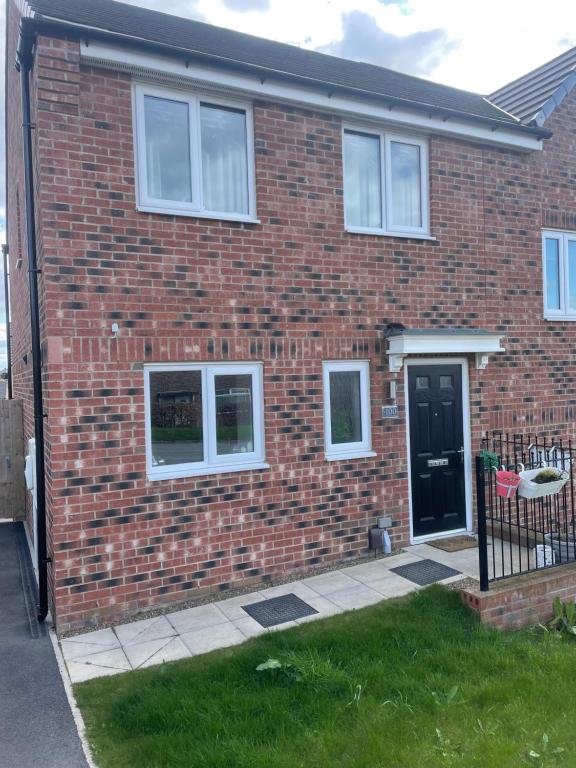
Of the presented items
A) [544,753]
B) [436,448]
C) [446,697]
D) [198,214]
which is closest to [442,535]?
[436,448]

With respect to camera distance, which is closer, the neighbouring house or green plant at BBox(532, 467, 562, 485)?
the neighbouring house

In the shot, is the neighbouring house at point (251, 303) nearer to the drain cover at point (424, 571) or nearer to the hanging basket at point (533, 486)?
the drain cover at point (424, 571)

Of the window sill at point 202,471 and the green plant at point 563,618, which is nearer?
the green plant at point 563,618

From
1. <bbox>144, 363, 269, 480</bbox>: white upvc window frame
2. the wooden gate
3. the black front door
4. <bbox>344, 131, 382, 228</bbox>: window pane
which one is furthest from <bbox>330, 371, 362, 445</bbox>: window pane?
the wooden gate

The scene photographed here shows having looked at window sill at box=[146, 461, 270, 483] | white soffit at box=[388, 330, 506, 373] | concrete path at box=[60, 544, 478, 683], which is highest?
white soffit at box=[388, 330, 506, 373]

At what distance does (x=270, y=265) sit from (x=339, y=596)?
3526mm

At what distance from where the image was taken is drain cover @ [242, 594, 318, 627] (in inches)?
211

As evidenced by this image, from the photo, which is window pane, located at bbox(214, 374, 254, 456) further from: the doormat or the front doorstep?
the doormat

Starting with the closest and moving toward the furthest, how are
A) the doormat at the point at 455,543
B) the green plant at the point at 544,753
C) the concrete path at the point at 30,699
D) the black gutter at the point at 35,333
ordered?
1. the green plant at the point at 544,753
2. the concrete path at the point at 30,699
3. the black gutter at the point at 35,333
4. the doormat at the point at 455,543

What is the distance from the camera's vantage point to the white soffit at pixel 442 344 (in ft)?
22.6

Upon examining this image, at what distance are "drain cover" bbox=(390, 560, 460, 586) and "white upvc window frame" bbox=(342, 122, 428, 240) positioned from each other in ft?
12.7

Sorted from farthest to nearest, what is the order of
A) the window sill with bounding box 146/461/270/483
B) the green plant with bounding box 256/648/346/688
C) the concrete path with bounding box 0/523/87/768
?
the window sill with bounding box 146/461/270/483, the green plant with bounding box 256/648/346/688, the concrete path with bounding box 0/523/87/768

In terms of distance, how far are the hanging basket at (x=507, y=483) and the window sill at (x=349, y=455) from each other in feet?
4.78

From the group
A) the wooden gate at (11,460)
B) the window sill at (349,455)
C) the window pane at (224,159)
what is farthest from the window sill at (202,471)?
the wooden gate at (11,460)
